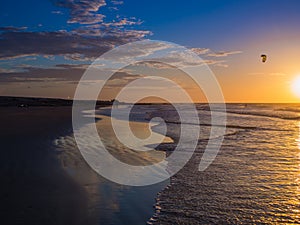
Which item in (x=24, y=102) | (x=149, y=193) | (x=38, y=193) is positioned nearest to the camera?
(x=38, y=193)

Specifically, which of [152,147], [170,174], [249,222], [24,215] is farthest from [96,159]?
[249,222]

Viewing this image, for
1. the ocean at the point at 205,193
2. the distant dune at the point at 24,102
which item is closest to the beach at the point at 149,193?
the ocean at the point at 205,193

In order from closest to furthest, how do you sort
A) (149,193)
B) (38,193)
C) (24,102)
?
(38,193) < (149,193) < (24,102)

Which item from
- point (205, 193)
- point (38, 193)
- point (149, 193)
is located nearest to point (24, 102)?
point (38, 193)

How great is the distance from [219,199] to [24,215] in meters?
4.74

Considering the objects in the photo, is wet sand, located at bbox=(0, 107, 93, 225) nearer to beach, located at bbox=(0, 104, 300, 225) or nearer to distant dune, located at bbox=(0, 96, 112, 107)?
beach, located at bbox=(0, 104, 300, 225)

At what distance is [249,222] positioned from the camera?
6.16 meters

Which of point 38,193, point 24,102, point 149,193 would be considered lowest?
point 149,193

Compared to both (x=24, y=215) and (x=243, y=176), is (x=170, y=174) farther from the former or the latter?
(x=24, y=215)

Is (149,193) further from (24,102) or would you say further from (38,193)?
(24,102)

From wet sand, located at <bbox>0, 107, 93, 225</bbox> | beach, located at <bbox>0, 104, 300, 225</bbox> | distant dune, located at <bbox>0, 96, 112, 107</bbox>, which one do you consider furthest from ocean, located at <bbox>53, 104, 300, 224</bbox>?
distant dune, located at <bbox>0, 96, 112, 107</bbox>

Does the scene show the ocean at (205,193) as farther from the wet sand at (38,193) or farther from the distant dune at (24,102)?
the distant dune at (24,102)

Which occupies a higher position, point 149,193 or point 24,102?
point 24,102

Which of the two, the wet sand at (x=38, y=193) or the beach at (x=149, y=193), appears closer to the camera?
the wet sand at (x=38, y=193)
